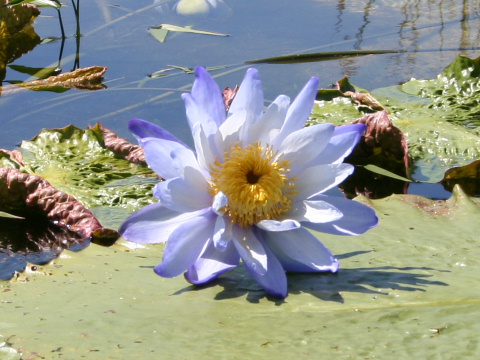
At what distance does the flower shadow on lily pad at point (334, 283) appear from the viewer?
142cm

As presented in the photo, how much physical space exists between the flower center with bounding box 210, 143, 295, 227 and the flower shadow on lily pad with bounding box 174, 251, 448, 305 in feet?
0.40

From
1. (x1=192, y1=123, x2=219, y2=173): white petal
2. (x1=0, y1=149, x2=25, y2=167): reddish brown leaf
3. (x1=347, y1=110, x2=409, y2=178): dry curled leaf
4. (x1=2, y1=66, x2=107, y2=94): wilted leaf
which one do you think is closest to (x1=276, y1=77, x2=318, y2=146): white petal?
(x1=192, y1=123, x2=219, y2=173): white petal

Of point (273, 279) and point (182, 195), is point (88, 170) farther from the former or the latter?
point (273, 279)

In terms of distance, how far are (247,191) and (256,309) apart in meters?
0.22

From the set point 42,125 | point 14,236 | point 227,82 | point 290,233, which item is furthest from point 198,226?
point 227,82

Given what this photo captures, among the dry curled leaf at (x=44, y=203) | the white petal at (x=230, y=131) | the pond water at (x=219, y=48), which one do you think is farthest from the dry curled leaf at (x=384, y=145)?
the white petal at (x=230, y=131)

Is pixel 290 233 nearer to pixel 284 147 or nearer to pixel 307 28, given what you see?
pixel 284 147

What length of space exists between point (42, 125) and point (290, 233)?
1704 millimetres

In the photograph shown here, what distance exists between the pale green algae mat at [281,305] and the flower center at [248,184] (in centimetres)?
14

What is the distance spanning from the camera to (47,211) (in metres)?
2.17

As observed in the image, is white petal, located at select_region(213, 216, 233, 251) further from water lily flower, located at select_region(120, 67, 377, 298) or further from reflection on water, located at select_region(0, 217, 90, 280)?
reflection on water, located at select_region(0, 217, 90, 280)

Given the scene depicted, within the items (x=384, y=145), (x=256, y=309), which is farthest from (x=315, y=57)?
(x=256, y=309)

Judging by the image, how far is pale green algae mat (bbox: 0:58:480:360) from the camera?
1216 millimetres

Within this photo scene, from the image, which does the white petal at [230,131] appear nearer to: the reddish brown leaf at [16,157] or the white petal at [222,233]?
the white petal at [222,233]
